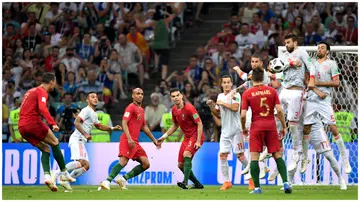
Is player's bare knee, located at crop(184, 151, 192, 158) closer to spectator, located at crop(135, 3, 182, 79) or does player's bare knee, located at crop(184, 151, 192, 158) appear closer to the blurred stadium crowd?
the blurred stadium crowd

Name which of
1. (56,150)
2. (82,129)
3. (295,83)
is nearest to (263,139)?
(295,83)

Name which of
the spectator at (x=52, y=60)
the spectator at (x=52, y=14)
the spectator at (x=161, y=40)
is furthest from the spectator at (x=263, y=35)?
the spectator at (x=52, y=14)

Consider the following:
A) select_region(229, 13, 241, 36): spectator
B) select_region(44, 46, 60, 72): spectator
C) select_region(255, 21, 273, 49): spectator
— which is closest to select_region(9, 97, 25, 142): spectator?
select_region(44, 46, 60, 72): spectator

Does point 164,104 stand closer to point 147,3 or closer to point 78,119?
point 147,3

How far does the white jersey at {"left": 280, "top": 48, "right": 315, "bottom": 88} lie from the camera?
1795 centimetres

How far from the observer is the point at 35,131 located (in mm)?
17875

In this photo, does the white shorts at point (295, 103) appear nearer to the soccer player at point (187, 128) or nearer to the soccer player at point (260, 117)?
the soccer player at point (187, 128)

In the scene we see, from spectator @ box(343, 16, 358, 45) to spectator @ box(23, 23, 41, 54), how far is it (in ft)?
28.8

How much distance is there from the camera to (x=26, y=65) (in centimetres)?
2847

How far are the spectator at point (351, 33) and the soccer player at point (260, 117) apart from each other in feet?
35.2

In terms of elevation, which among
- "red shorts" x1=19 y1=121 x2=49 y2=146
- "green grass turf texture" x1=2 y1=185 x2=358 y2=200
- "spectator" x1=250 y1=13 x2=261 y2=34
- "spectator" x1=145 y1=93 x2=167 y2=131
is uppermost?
"spectator" x1=250 y1=13 x2=261 y2=34

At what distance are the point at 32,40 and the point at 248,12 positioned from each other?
20.5 ft

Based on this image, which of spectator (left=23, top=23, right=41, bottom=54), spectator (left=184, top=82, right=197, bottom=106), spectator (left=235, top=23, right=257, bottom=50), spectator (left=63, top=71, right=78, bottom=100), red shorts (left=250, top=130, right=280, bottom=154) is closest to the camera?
red shorts (left=250, top=130, right=280, bottom=154)

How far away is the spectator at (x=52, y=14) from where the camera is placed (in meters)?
29.7
